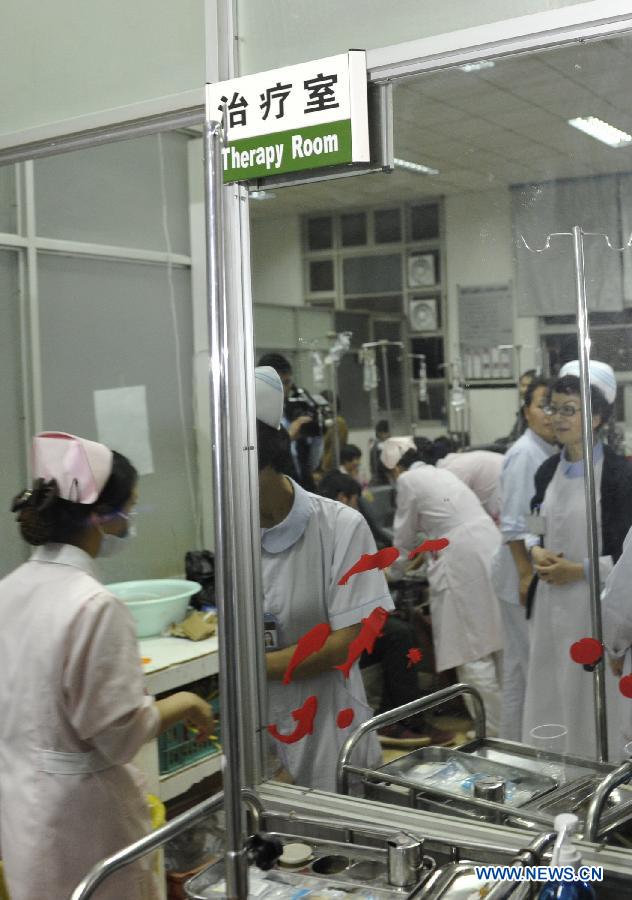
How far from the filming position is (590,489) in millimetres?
1663

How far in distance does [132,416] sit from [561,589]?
224cm

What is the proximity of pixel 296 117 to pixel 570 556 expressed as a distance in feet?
2.94

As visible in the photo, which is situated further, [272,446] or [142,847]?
[272,446]

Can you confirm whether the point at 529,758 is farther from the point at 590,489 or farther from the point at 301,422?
the point at 301,422

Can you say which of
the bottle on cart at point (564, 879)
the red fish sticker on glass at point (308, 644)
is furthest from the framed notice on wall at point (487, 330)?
the bottle on cart at point (564, 879)

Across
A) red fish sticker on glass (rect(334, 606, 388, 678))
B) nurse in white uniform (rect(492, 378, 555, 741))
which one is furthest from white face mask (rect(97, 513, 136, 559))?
nurse in white uniform (rect(492, 378, 555, 741))

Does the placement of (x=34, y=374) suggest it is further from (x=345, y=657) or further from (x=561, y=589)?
(x=561, y=589)

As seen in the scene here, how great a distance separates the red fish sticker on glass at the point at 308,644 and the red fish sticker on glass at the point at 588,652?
486 millimetres

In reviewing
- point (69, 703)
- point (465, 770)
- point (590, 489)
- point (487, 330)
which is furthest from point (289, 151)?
point (465, 770)

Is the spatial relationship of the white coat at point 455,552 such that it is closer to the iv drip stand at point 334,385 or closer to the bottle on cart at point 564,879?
the iv drip stand at point 334,385

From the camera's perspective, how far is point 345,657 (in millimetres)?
1914

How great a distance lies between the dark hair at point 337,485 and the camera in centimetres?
191

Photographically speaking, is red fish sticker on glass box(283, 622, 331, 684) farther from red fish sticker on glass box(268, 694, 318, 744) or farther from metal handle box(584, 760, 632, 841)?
metal handle box(584, 760, 632, 841)

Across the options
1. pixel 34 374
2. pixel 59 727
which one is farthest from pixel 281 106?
pixel 34 374
